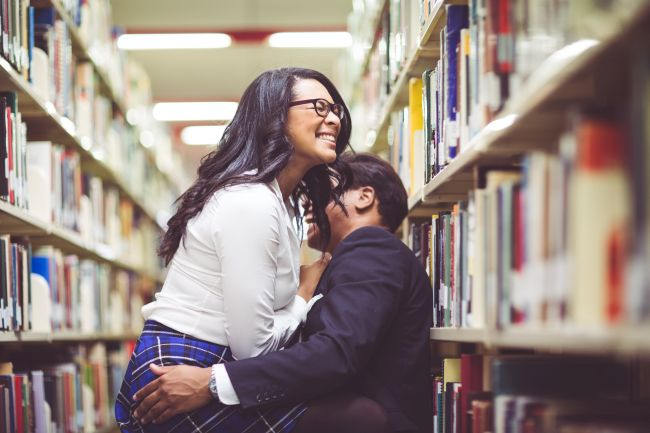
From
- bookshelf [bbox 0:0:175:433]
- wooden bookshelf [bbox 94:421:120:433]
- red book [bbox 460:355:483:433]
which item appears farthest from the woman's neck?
wooden bookshelf [bbox 94:421:120:433]

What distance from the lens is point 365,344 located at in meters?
1.85

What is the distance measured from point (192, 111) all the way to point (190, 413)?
6.93 m

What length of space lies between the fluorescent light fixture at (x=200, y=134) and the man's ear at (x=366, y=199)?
21.4ft

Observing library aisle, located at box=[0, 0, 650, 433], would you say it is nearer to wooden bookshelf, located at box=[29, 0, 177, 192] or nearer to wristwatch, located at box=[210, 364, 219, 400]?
wooden bookshelf, located at box=[29, 0, 177, 192]

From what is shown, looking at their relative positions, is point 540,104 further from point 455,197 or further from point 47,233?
point 47,233

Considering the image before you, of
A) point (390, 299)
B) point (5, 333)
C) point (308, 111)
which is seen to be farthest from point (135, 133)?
point (390, 299)

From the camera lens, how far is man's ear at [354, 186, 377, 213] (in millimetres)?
2385

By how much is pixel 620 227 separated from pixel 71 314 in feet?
9.67

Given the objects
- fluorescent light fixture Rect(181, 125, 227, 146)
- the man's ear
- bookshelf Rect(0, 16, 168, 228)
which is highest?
fluorescent light fixture Rect(181, 125, 227, 146)

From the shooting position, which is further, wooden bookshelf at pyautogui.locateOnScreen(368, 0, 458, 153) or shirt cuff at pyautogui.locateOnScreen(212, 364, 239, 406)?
wooden bookshelf at pyautogui.locateOnScreen(368, 0, 458, 153)

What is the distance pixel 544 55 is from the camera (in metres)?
1.25

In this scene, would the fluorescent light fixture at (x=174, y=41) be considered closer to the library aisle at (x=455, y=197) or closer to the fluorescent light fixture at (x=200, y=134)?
the library aisle at (x=455, y=197)

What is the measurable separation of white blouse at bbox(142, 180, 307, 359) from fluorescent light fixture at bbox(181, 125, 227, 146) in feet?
22.8

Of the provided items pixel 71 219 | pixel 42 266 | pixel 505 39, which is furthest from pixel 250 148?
pixel 71 219
